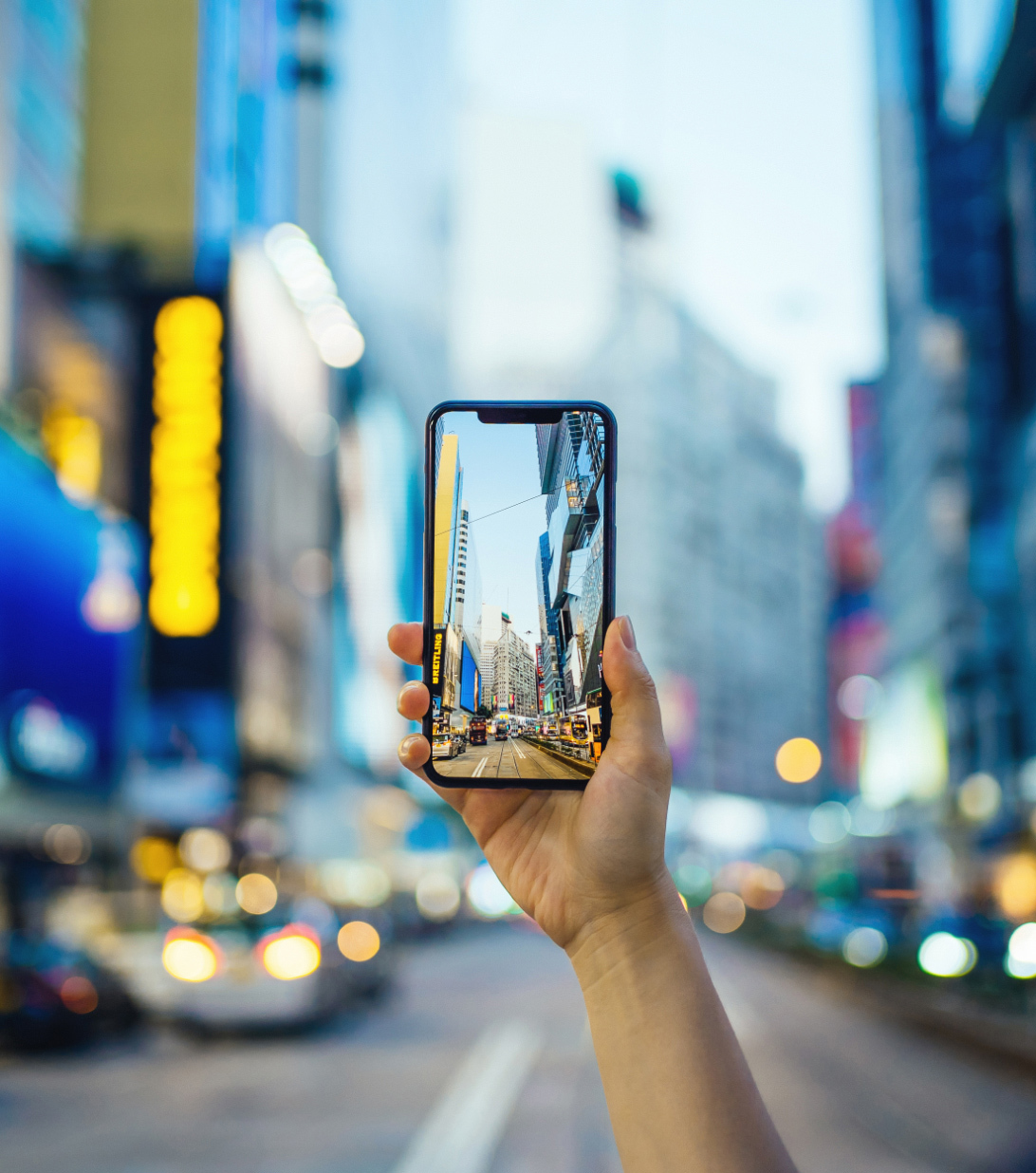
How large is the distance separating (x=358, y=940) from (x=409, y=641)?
16.0m

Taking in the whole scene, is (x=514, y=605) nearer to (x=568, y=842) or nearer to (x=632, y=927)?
(x=568, y=842)

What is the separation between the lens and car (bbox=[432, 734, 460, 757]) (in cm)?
246

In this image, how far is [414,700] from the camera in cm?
242

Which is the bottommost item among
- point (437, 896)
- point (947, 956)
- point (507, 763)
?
point (437, 896)

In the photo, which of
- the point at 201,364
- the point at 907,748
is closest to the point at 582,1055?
the point at 201,364

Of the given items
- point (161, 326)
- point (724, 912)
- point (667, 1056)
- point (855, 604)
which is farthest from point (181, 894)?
point (855, 604)

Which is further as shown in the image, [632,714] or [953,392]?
[953,392]

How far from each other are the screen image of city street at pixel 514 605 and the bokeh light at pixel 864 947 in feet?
71.0

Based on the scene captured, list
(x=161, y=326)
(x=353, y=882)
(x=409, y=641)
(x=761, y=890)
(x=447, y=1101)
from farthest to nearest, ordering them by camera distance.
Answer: (x=761, y=890)
(x=353, y=882)
(x=161, y=326)
(x=447, y=1101)
(x=409, y=641)

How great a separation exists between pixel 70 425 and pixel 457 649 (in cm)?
3254

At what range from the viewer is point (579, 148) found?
168875 mm

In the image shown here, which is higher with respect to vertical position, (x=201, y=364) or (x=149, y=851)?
(x=201, y=364)

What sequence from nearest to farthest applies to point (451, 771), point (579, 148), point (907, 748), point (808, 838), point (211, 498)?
point (451, 771) → point (211, 498) → point (907, 748) → point (808, 838) → point (579, 148)

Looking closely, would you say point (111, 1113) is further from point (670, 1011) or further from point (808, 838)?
point (808, 838)
